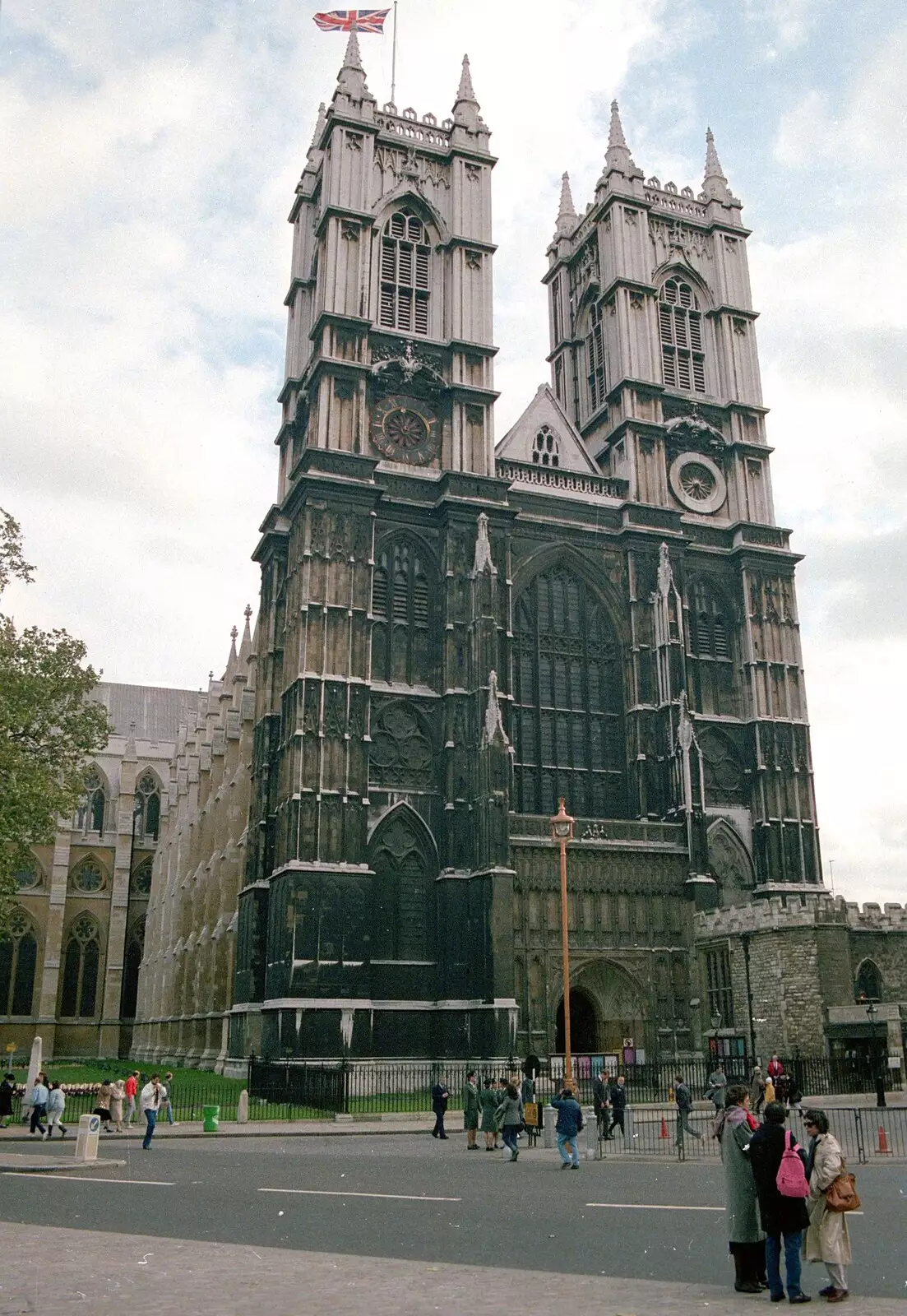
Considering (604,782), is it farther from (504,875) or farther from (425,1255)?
(425,1255)

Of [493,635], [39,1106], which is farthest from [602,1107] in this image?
[493,635]

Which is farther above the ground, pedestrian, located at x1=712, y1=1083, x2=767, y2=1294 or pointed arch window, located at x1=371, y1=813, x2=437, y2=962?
pointed arch window, located at x1=371, y1=813, x2=437, y2=962

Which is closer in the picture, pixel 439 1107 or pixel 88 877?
pixel 439 1107

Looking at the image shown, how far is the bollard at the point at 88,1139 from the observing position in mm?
20234

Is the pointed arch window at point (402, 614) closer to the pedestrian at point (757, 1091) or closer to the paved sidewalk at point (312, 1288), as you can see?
the pedestrian at point (757, 1091)

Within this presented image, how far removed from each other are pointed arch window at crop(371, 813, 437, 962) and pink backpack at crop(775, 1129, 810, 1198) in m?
31.6

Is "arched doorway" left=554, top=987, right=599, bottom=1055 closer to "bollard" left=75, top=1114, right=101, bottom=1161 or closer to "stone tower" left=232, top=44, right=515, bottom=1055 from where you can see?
"stone tower" left=232, top=44, right=515, bottom=1055

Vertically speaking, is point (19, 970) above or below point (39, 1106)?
above

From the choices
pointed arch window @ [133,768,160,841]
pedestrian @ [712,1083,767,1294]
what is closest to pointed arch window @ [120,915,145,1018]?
pointed arch window @ [133,768,160,841]

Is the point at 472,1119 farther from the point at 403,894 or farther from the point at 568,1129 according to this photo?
the point at 403,894

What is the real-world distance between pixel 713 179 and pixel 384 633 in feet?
97.6

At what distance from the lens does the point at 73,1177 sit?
58.9 ft

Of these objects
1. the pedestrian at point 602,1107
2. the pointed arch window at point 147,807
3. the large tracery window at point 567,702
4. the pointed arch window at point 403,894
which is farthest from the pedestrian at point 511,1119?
the pointed arch window at point 147,807

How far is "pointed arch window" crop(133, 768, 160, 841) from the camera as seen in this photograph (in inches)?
2889
